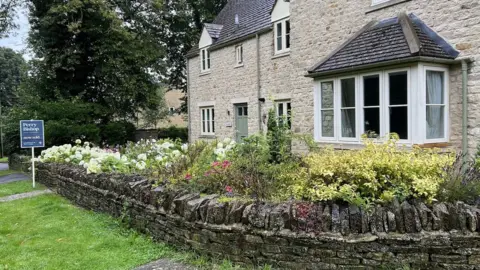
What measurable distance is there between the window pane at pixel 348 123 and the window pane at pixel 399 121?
1.05 m

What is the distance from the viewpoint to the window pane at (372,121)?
316 inches

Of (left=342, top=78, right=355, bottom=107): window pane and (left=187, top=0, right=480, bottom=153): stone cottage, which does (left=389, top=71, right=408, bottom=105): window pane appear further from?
(left=342, top=78, right=355, bottom=107): window pane

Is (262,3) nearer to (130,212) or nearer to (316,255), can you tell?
(130,212)

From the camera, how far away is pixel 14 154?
17750mm

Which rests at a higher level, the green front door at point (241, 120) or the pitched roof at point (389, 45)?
the pitched roof at point (389, 45)

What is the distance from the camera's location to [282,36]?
12922 millimetres

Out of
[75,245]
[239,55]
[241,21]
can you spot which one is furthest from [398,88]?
[241,21]

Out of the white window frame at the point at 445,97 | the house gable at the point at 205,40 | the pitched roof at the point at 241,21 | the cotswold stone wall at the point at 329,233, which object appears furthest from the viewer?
the house gable at the point at 205,40

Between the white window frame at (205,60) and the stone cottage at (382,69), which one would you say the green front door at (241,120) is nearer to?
the stone cottage at (382,69)

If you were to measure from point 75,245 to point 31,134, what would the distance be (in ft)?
24.8

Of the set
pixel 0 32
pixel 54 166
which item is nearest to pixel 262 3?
pixel 54 166

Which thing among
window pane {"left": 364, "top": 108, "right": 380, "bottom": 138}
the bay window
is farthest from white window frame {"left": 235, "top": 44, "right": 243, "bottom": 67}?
window pane {"left": 364, "top": 108, "right": 380, "bottom": 138}

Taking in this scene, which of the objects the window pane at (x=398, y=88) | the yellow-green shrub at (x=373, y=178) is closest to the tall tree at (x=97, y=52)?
the window pane at (x=398, y=88)

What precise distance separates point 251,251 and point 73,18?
737 inches
